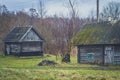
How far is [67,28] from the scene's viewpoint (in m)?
63.1

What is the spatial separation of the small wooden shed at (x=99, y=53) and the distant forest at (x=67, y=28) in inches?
25.1

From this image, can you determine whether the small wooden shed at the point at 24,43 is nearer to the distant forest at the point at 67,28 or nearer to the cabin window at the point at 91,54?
the distant forest at the point at 67,28

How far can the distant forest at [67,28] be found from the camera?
142 ft

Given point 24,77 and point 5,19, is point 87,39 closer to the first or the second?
point 24,77

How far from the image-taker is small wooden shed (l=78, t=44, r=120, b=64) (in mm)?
41000

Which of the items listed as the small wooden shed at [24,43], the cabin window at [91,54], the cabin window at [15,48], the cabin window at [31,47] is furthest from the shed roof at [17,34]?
the cabin window at [91,54]

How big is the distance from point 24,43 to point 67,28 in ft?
27.2

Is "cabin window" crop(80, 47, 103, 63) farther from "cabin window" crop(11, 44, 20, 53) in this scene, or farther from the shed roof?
the shed roof

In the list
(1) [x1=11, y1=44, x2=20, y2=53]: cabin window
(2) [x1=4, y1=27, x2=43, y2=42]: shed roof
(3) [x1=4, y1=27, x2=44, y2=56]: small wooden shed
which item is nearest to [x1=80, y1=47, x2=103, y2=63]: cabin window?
(3) [x1=4, y1=27, x2=44, y2=56]: small wooden shed

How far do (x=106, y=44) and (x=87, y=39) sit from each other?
319cm

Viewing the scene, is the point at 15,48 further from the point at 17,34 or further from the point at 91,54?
the point at 91,54

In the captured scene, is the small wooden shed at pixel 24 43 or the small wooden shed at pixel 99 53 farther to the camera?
the small wooden shed at pixel 24 43

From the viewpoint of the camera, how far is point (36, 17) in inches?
4272

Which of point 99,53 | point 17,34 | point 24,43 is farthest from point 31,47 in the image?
point 99,53
